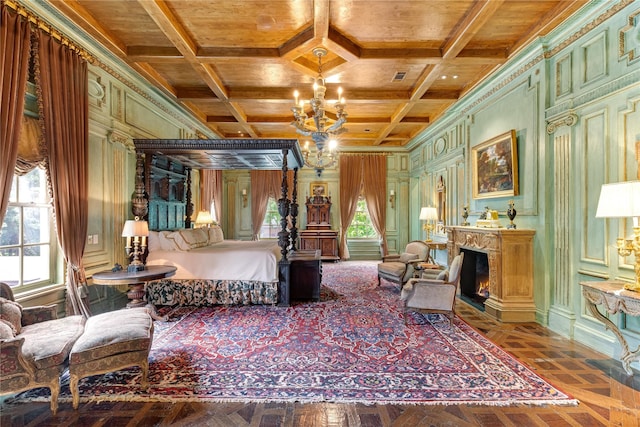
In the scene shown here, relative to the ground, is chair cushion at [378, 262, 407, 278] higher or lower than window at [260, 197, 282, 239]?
lower

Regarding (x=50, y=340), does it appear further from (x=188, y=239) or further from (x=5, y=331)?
(x=188, y=239)

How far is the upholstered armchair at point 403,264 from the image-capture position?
5.32 meters

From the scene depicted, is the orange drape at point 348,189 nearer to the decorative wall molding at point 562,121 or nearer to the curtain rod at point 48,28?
the decorative wall molding at point 562,121

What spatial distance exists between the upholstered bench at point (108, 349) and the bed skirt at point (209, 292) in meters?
2.00

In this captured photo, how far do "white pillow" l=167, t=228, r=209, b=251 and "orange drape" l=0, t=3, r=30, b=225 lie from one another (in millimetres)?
2297

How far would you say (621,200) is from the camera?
235cm

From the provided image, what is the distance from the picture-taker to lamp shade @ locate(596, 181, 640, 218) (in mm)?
2285

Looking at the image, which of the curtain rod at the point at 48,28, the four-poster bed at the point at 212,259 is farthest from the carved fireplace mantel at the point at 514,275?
the curtain rod at the point at 48,28

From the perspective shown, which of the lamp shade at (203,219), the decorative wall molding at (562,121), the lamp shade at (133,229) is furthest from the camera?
the lamp shade at (203,219)

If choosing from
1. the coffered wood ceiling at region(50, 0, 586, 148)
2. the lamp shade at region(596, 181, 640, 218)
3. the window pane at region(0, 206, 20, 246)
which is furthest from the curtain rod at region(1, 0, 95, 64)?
the lamp shade at region(596, 181, 640, 218)

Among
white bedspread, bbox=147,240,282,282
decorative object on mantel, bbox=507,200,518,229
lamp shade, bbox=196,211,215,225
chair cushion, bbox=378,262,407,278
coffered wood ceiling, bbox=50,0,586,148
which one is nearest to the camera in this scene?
coffered wood ceiling, bbox=50,0,586,148

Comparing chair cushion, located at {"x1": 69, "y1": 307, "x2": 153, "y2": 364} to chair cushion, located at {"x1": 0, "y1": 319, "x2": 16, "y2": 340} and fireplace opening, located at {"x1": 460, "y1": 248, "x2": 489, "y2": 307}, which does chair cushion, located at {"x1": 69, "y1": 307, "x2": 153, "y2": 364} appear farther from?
fireplace opening, located at {"x1": 460, "y1": 248, "x2": 489, "y2": 307}

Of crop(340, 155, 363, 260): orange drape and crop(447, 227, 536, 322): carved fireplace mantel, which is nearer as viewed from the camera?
crop(447, 227, 536, 322): carved fireplace mantel

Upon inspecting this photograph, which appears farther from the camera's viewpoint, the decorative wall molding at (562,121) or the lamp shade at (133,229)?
the lamp shade at (133,229)
